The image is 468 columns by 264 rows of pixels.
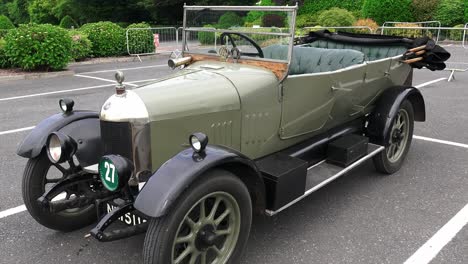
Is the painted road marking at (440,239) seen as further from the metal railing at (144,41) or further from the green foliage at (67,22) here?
the green foliage at (67,22)

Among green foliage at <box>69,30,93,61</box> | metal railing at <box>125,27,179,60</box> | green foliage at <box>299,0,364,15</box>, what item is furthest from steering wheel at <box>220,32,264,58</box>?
green foliage at <box>299,0,364,15</box>

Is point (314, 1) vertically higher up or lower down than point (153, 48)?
higher up

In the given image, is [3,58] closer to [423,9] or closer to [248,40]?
[248,40]

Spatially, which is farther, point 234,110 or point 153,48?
point 153,48

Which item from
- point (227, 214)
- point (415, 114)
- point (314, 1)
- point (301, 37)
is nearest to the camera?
point (227, 214)

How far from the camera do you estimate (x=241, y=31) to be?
11.2ft

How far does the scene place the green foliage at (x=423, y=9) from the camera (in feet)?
65.2

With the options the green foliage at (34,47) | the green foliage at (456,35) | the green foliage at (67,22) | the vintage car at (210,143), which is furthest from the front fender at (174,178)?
the green foliage at (67,22)

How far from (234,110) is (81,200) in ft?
3.85

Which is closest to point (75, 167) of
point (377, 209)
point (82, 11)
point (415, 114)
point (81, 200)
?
point (81, 200)

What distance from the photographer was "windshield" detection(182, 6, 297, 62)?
10.4ft

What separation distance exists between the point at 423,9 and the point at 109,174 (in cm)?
2104

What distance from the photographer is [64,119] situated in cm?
306

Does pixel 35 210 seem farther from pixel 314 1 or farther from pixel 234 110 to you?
pixel 314 1
